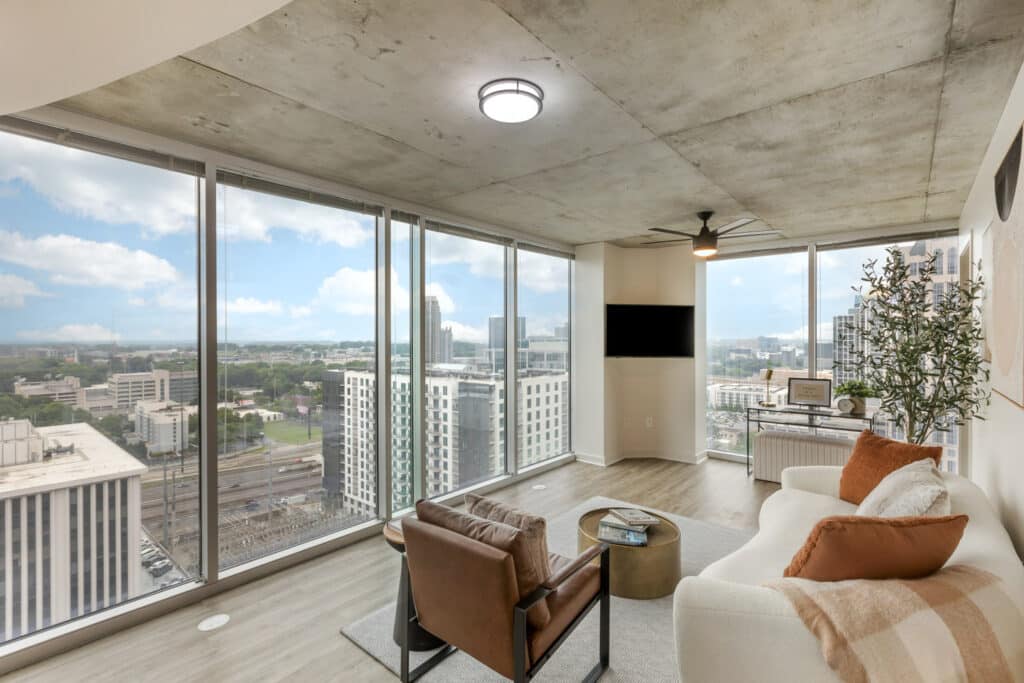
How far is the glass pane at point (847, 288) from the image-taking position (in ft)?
A: 15.6

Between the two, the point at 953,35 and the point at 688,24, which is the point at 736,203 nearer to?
the point at 953,35

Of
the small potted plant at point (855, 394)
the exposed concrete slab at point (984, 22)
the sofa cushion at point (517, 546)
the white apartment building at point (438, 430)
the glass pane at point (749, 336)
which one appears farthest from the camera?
the glass pane at point (749, 336)

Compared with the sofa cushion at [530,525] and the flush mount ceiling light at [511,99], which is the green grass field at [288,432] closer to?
the sofa cushion at [530,525]

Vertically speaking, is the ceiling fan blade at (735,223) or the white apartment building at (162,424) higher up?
the ceiling fan blade at (735,223)

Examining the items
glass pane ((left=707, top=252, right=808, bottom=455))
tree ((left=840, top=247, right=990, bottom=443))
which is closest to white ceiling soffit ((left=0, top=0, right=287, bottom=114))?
tree ((left=840, top=247, right=990, bottom=443))

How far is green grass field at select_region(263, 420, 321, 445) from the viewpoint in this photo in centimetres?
328

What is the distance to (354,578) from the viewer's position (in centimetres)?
313

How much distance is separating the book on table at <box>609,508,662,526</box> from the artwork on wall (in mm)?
1796

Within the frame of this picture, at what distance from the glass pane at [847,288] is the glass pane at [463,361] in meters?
3.51

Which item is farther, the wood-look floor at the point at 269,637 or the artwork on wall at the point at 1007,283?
the wood-look floor at the point at 269,637

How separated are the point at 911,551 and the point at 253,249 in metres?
3.60

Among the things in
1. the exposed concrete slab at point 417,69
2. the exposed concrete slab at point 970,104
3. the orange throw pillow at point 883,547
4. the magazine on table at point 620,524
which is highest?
the exposed concrete slab at point 417,69

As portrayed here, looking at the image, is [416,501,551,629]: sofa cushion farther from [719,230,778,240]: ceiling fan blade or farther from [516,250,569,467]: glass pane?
[719,230,778,240]: ceiling fan blade

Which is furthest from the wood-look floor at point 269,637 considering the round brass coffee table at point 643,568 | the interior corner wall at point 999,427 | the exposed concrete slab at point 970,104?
the exposed concrete slab at point 970,104
